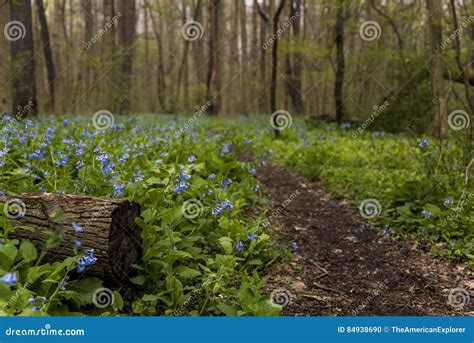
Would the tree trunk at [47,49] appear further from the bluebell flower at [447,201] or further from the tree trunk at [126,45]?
the bluebell flower at [447,201]

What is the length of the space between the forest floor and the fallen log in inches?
41.1

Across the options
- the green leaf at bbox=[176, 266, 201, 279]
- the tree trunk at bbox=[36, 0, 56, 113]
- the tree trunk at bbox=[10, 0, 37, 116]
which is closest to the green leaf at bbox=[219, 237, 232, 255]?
the green leaf at bbox=[176, 266, 201, 279]

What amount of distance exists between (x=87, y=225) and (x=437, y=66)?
4.44m

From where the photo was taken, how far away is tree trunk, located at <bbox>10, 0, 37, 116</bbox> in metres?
9.50

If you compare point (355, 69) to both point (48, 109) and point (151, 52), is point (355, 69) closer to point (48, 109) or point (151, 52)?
point (48, 109)

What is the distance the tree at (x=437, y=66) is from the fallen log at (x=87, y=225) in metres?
3.55

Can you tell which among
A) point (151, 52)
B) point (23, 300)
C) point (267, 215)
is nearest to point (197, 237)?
point (23, 300)

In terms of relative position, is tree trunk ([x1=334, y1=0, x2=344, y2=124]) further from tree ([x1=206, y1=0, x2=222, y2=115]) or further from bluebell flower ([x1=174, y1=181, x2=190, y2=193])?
bluebell flower ([x1=174, y1=181, x2=190, y2=193])

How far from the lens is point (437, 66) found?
212 inches

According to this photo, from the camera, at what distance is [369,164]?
664 cm

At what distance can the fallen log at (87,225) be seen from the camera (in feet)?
8.15

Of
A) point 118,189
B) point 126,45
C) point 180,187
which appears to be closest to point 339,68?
point 126,45

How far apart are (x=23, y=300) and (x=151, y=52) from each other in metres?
30.6

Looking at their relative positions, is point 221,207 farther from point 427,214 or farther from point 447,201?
point 447,201
